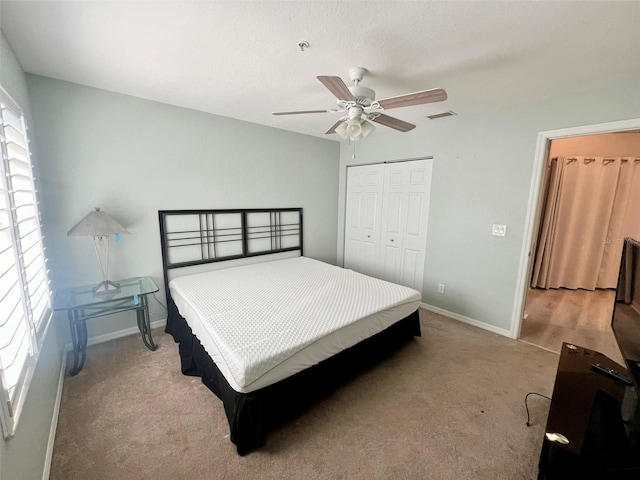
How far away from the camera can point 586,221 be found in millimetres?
4074

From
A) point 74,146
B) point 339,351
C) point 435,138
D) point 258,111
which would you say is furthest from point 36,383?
point 435,138

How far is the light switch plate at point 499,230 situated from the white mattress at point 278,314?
1186mm

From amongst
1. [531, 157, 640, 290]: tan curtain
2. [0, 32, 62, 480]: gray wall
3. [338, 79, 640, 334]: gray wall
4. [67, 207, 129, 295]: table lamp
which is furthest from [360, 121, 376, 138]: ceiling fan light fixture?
[531, 157, 640, 290]: tan curtain

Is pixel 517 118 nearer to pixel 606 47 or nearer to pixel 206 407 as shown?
pixel 606 47

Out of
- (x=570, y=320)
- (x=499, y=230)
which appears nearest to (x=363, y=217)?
(x=499, y=230)

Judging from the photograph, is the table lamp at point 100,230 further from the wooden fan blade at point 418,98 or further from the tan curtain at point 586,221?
the tan curtain at point 586,221

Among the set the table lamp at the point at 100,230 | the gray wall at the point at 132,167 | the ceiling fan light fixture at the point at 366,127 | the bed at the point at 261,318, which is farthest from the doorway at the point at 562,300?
the table lamp at the point at 100,230

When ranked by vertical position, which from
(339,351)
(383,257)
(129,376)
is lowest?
(129,376)

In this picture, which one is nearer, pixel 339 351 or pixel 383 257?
pixel 339 351

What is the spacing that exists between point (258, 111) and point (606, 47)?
277 cm

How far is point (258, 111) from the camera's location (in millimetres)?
2963

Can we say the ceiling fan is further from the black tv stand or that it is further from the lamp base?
the lamp base

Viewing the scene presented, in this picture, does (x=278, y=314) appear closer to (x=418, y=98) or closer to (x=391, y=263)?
(x=418, y=98)

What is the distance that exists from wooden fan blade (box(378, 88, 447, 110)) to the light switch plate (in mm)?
1805
